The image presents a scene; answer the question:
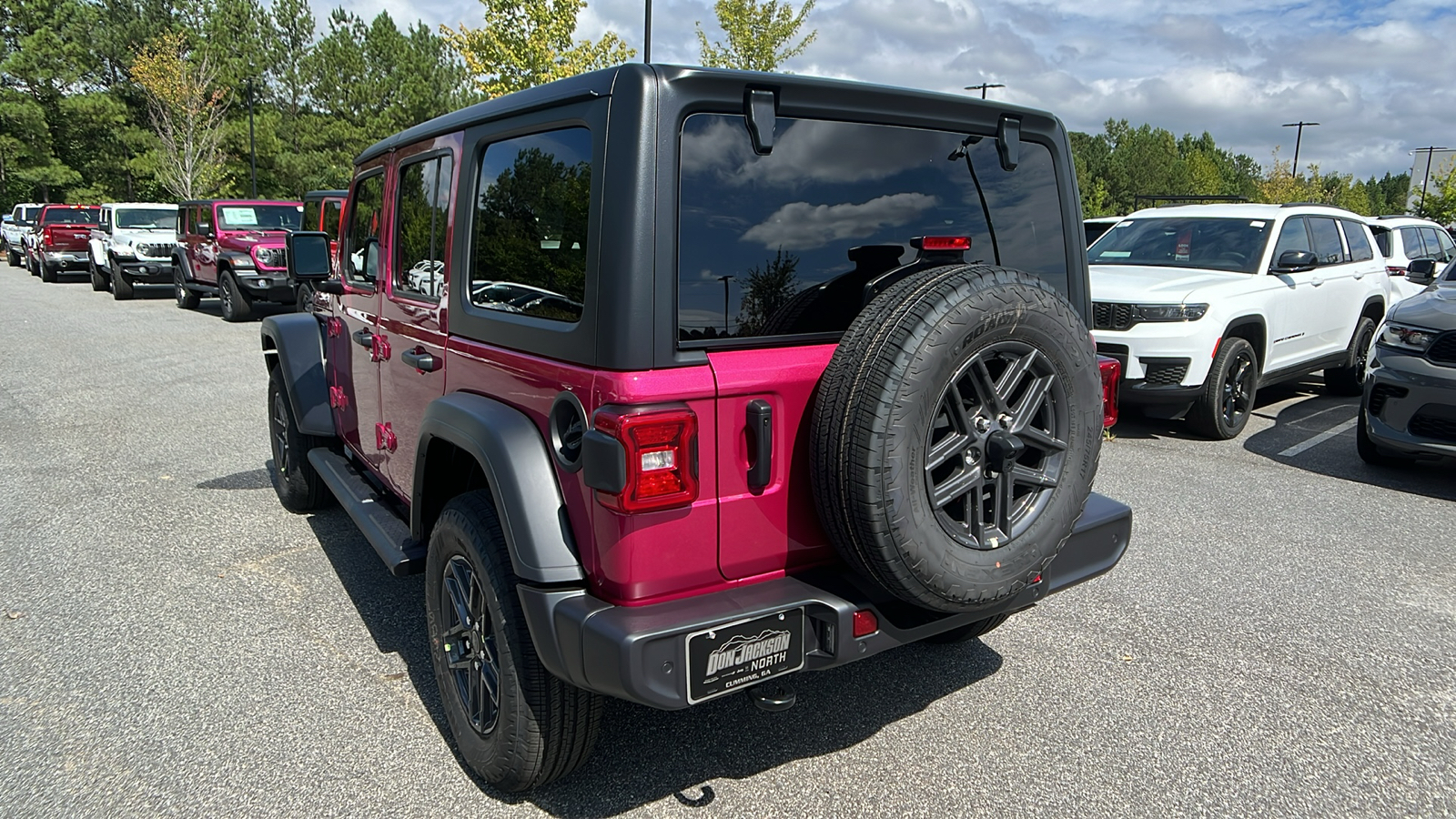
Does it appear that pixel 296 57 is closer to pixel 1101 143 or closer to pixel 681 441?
pixel 681 441

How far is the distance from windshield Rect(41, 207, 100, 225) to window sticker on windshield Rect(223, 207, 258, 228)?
1187 centimetres

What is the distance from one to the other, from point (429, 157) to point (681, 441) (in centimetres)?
174

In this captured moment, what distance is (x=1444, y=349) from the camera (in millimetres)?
5750

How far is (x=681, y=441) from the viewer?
2.23 meters

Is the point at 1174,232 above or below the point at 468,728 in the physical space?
above

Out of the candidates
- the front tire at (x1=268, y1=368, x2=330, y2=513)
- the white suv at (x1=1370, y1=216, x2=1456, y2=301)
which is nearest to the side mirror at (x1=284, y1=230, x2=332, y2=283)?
the front tire at (x1=268, y1=368, x2=330, y2=513)

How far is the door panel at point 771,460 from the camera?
7.65 ft

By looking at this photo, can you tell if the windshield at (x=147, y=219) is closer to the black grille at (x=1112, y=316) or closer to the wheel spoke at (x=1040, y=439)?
the black grille at (x=1112, y=316)

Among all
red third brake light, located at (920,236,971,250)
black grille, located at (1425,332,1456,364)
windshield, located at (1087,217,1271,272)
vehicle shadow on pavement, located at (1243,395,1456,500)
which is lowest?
vehicle shadow on pavement, located at (1243,395,1456,500)

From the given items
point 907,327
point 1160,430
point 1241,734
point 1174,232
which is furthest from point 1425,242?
point 907,327

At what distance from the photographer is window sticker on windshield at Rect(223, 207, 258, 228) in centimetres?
1509

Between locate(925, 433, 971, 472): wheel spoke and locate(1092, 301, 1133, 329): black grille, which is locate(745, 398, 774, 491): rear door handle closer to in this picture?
locate(925, 433, 971, 472): wheel spoke

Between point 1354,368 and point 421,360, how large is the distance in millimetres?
9119

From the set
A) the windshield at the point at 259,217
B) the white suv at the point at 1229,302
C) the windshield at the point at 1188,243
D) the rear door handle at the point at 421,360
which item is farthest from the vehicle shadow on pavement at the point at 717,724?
the windshield at the point at 259,217
